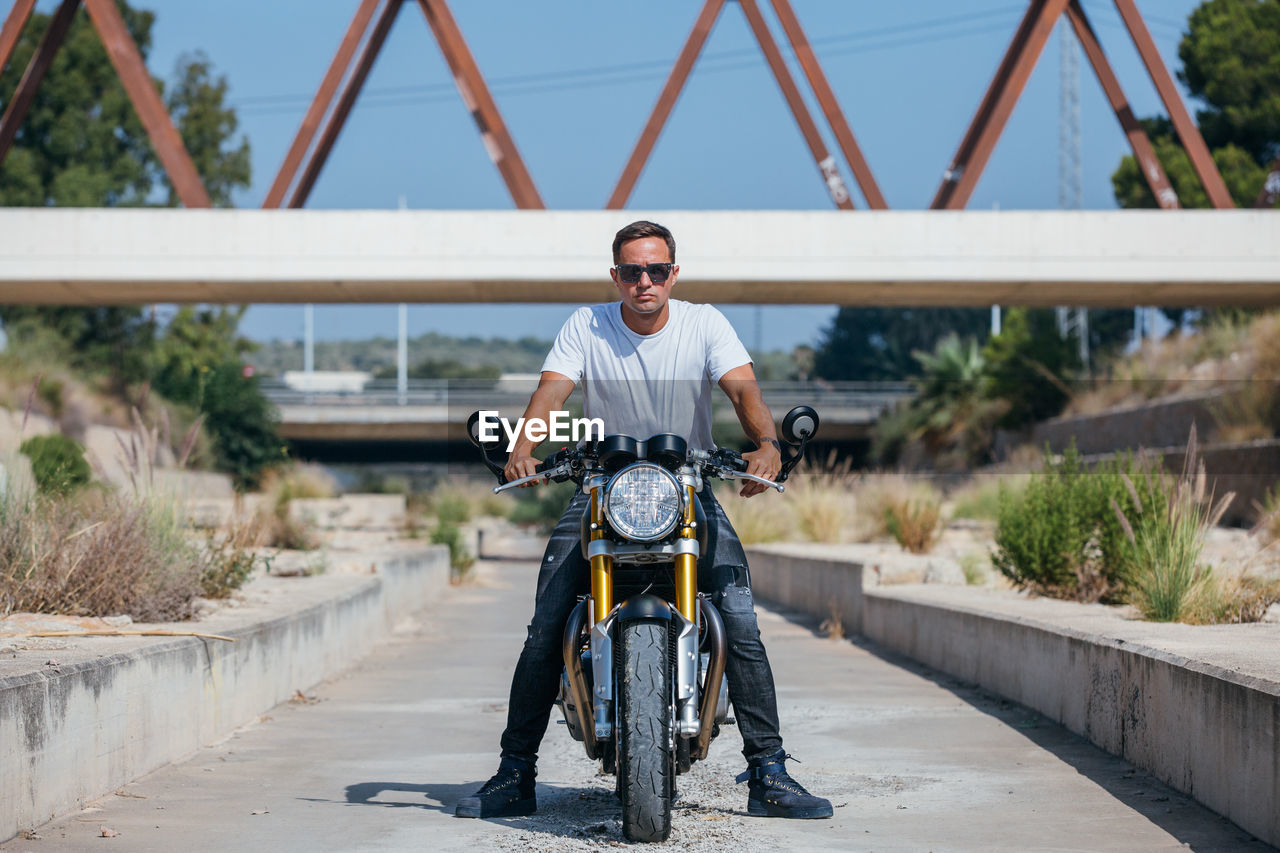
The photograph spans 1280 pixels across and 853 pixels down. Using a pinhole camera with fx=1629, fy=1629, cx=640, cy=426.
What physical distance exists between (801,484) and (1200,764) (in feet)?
62.3

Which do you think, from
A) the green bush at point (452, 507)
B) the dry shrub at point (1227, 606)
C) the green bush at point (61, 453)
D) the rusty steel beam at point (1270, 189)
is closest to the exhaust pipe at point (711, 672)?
the dry shrub at point (1227, 606)

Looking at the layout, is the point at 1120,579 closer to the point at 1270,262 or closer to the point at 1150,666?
the point at 1150,666

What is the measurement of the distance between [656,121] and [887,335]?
8913 centimetres

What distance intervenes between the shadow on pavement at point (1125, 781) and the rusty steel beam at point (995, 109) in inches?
618

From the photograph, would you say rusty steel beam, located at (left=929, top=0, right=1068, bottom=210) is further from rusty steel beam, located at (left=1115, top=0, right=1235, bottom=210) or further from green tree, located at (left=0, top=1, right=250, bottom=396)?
green tree, located at (left=0, top=1, right=250, bottom=396)

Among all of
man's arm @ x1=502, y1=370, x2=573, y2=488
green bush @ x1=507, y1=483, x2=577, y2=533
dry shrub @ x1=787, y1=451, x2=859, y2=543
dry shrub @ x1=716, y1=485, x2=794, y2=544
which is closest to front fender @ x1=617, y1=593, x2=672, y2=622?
man's arm @ x1=502, y1=370, x2=573, y2=488

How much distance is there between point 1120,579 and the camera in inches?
442

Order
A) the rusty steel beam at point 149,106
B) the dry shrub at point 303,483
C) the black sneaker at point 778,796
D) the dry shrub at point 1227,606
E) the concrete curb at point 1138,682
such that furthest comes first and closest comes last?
the dry shrub at point 303,483, the rusty steel beam at point 149,106, the dry shrub at point 1227,606, the black sneaker at point 778,796, the concrete curb at point 1138,682

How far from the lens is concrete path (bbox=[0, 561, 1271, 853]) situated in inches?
211

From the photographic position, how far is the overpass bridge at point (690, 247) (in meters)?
24.1

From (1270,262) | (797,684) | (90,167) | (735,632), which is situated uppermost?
(90,167)

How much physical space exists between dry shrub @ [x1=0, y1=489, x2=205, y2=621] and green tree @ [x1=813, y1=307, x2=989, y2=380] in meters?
100

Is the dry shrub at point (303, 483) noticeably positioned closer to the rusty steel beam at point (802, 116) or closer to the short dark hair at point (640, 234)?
the rusty steel beam at point (802, 116)

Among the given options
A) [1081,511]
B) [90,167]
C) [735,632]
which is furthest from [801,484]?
[90,167]
